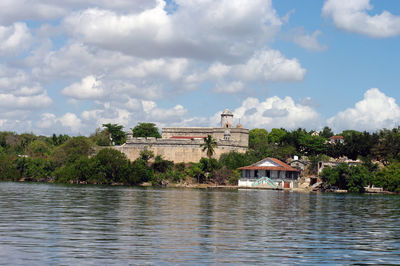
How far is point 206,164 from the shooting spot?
7306cm

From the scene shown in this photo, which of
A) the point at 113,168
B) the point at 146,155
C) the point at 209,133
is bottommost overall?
the point at 113,168

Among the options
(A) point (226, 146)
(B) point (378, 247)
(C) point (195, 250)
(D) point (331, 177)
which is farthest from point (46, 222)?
(A) point (226, 146)

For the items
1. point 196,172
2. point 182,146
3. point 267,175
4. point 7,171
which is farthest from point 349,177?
point 7,171

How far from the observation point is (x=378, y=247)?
54.7 ft

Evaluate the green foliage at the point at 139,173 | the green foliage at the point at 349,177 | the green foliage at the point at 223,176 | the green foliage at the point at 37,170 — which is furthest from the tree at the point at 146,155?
the green foliage at the point at 349,177

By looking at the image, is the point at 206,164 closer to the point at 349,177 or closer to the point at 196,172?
the point at 196,172

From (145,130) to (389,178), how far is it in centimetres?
5141

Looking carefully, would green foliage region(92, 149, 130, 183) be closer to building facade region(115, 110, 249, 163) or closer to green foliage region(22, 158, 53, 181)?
green foliage region(22, 158, 53, 181)

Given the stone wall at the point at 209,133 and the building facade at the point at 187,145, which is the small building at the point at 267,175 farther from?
the stone wall at the point at 209,133

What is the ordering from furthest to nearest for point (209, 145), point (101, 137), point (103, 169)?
point (101, 137)
point (209, 145)
point (103, 169)

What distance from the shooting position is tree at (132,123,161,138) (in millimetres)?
102375

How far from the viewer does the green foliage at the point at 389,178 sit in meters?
62.0

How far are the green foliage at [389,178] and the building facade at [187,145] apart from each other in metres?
22.0

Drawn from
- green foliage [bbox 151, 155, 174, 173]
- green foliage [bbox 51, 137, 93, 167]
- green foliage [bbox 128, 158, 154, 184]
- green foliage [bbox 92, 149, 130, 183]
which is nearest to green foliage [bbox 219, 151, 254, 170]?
green foliage [bbox 151, 155, 174, 173]
